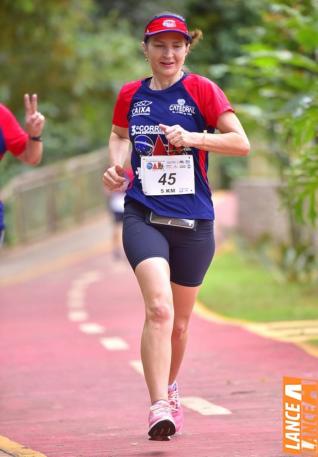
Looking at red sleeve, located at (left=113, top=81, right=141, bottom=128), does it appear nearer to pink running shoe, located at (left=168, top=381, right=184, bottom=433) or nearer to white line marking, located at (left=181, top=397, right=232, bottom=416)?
pink running shoe, located at (left=168, top=381, right=184, bottom=433)

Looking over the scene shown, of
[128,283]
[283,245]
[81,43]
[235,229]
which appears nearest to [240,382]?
[283,245]

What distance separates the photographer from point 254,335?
11.7 m

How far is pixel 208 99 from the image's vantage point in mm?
6523

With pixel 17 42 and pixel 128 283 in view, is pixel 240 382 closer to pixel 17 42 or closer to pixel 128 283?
pixel 128 283

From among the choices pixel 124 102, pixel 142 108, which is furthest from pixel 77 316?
pixel 142 108

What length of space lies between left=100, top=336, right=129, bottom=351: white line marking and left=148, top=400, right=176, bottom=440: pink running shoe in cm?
499

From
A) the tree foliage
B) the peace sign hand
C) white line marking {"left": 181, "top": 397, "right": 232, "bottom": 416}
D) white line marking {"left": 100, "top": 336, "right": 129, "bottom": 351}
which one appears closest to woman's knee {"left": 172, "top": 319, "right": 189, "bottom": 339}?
white line marking {"left": 181, "top": 397, "right": 232, "bottom": 416}

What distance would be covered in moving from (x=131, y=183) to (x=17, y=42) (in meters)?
18.2

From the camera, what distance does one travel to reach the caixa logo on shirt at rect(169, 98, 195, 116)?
653cm

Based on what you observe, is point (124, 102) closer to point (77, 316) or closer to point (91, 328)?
point (91, 328)

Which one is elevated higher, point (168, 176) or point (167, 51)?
point (167, 51)

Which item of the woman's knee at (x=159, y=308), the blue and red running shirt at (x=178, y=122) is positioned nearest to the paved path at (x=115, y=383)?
the woman's knee at (x=159, y=308)

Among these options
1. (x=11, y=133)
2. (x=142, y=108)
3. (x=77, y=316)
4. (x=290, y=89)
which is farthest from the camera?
(x=290, y=89)

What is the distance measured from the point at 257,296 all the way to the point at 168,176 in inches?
372
